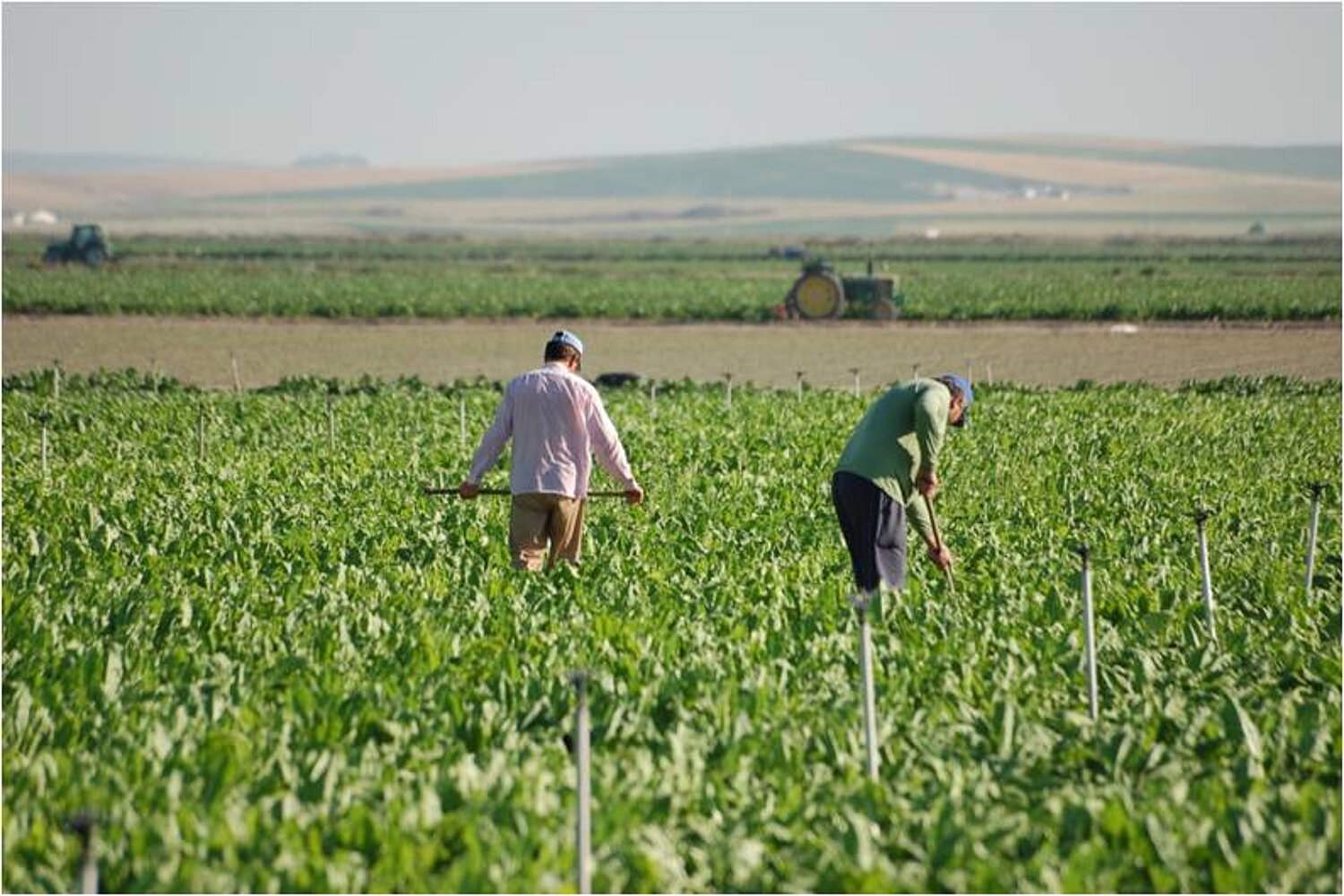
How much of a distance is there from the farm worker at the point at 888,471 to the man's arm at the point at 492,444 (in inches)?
72.0

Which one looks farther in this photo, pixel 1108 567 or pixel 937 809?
pixel 1108 567

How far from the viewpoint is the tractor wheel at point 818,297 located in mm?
46406

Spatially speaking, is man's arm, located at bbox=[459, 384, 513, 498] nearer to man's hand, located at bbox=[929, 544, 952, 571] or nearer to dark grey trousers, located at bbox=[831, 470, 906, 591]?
dark grey trousers, located at bbox=[831, 470, 906, 591]

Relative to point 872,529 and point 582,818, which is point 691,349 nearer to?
point 872,529

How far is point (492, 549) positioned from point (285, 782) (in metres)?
5.00

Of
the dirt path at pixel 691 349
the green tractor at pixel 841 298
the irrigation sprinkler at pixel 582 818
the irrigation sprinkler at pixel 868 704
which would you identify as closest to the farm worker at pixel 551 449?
the irrigation sprinkler at pixel 868 704

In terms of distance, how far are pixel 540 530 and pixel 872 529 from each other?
1.87 m

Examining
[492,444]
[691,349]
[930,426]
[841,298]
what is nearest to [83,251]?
[841,298]

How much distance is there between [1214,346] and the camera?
3856cm

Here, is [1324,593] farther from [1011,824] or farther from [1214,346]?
[1214,346]

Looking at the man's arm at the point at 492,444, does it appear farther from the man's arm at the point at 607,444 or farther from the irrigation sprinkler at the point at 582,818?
the irrigation sprinkler at the point at 582,818

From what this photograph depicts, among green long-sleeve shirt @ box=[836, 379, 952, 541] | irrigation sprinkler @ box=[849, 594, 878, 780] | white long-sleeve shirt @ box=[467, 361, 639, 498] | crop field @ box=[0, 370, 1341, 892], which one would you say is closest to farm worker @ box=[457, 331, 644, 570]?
white long-sleeve shirt @ box=[467, 361, 639, 498]

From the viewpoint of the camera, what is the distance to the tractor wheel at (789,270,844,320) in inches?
1827

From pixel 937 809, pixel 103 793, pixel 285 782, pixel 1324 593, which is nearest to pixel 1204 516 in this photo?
pixel 1324 593
